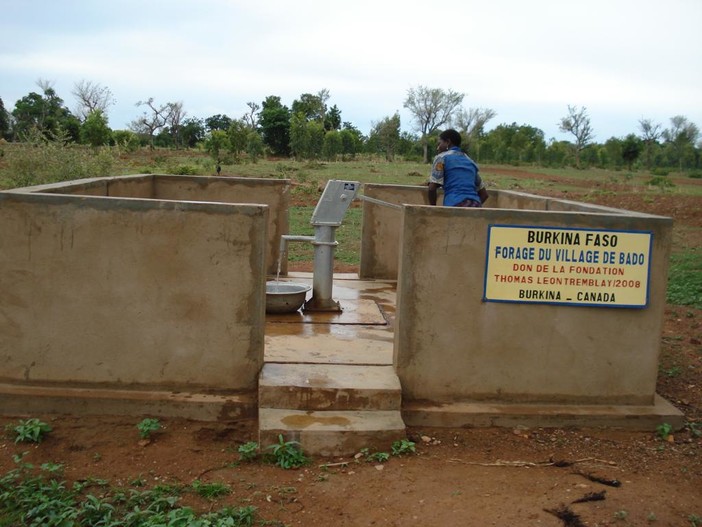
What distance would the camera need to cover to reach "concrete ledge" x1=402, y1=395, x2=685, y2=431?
14.8 ft

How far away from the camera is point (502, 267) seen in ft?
14.9

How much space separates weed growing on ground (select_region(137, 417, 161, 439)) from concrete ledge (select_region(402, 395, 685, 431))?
1.46m

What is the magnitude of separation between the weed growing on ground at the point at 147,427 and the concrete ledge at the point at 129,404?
10cm

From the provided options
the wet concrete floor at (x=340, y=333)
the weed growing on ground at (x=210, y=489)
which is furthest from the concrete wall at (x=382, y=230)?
the weed growing on ground at (x=210, y=489)

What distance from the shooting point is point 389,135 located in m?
47.9

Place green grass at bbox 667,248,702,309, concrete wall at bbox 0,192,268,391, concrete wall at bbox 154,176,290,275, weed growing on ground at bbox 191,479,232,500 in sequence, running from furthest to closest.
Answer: green grass at bbox 667,248,702,309
concrete wall at bbox 154,176,290,275
concrete wall at bbox 0,192,268,391
weed growing on ground at bbox 191,479,232,500

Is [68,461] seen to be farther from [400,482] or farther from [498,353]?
[498,353]

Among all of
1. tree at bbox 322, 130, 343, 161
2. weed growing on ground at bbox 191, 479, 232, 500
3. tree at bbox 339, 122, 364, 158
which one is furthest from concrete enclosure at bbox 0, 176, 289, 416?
tree at bbox 339, 122, 364, 158

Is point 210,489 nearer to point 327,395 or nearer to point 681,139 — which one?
point 327,395

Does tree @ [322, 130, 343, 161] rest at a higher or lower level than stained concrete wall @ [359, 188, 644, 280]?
higher

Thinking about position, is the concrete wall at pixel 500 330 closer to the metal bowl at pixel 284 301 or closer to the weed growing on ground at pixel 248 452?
the weed growing on ground at pixel 248 452

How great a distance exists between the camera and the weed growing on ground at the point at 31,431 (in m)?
4.19

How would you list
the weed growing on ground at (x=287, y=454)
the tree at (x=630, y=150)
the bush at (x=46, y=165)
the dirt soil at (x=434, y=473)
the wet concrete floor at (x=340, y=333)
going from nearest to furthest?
the dirt soil at (x=434, y=473)
the weed growing on ground at (x=287, y=454)
the wet concrete floor at (x=340, y=333)
the bush at (x=46, y=165)
the tree at (x=630, y=150)

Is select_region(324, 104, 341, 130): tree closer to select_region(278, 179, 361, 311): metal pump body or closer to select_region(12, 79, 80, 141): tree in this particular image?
select_region(12, 79, 80, 141): tree
